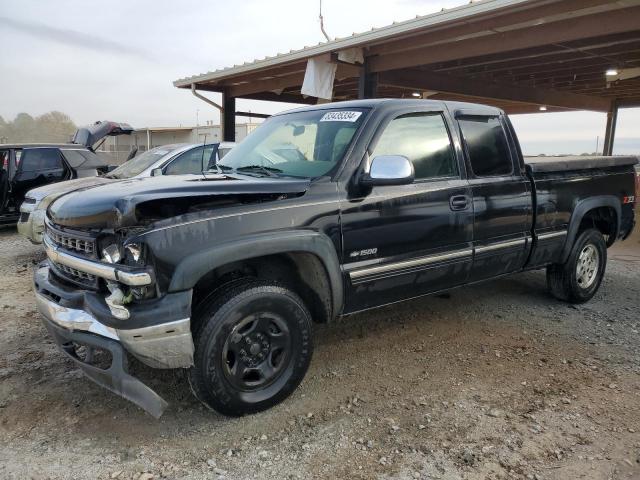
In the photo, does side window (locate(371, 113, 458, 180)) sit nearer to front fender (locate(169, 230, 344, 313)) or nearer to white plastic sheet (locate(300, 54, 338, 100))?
front fender (locate(169, 230, 344, 313))

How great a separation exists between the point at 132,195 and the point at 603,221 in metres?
4.96

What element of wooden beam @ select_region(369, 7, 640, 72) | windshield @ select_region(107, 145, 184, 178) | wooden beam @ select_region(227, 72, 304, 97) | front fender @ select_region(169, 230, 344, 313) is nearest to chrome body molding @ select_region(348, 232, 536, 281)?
front fender @ select_region(169, 230, 344, 313)

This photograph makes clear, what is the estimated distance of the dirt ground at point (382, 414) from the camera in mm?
2557

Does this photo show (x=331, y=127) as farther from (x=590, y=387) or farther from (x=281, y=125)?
(x=590, y=387)

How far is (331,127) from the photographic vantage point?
3582mm

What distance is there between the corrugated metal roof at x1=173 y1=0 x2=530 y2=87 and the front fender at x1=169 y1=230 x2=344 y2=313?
527cm

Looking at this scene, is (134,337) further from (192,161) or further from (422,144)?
(192,161)

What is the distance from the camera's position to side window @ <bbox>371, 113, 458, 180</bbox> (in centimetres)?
351

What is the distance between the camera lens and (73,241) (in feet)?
9.53

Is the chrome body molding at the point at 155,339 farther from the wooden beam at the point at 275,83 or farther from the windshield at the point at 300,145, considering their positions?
the wooden beam at the point at 275,83

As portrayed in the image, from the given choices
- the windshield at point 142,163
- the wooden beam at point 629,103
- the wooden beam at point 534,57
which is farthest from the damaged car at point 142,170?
the wooden beam at point 629,103

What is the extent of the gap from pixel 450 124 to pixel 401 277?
1.30 m

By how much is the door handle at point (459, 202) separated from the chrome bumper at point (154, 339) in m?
2.13

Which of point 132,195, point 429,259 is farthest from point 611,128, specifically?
point 132,195
